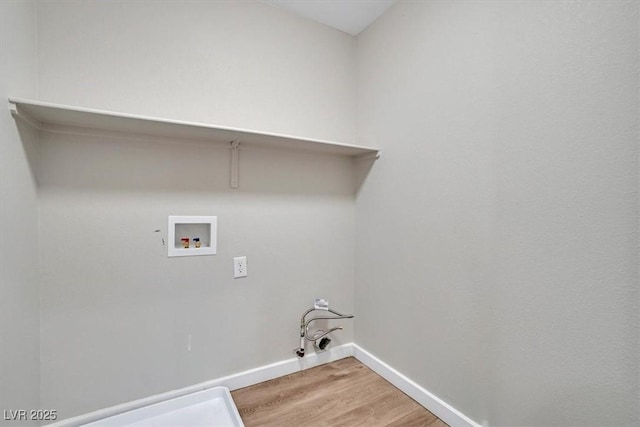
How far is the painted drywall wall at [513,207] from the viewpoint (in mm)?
892

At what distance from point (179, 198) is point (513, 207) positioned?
1664mm

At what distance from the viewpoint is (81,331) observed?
133 centimetres

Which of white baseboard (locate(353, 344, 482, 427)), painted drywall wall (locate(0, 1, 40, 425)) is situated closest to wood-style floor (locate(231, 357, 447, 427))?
white baseboard (locate(353, 344, 482, 427))

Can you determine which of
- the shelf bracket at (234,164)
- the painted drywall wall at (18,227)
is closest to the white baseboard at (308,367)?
the painted drywall wall at (18,227)

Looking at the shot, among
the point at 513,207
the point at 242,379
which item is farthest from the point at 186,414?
the point at 513,207

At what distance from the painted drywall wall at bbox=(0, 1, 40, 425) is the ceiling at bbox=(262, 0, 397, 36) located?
1.28 meters

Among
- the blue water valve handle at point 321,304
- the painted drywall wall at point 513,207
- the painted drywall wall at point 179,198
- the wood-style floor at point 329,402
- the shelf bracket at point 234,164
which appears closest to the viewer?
the painted drywall wall at point 513,207

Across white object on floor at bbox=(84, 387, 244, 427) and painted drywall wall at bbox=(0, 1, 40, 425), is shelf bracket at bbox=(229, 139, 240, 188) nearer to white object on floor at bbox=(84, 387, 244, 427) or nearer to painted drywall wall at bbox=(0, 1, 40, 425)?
painted drywall wall at bbox=(0, 1, 40, 425)

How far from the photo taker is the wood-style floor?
1.42 meters

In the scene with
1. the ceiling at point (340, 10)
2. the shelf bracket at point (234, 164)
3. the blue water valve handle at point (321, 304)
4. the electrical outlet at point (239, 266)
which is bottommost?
the blue water valve handle at point (321, 304)

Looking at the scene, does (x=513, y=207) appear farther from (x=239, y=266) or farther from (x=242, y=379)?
(x=242, y=379)

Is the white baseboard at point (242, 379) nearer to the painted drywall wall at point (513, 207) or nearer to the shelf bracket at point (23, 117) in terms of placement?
the painted drywall wall at point (513, 207)

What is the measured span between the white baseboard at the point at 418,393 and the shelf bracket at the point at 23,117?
226 centimetres

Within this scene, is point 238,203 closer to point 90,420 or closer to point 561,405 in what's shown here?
point 90,420
